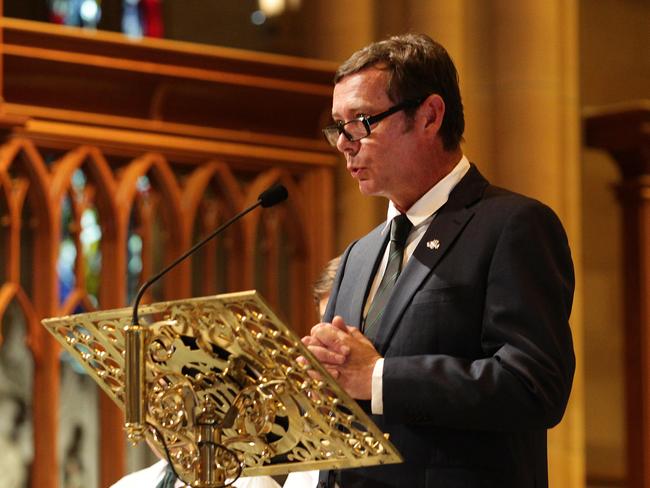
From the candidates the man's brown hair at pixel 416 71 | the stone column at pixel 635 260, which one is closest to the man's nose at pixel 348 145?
the man's brown hair at pixel 416 71

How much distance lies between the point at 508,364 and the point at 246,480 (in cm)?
198

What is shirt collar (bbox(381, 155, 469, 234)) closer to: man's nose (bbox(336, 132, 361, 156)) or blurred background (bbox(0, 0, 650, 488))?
man's nose (bbox(336, 132, 361, 156))

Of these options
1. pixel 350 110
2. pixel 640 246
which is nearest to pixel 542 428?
pixel 350 110

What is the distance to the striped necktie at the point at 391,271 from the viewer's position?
9.30 ft

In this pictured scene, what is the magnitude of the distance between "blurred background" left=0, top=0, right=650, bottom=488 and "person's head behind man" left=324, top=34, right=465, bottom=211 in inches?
105

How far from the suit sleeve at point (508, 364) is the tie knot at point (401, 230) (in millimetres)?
293

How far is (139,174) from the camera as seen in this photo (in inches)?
225

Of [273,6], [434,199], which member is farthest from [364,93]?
[273,6]

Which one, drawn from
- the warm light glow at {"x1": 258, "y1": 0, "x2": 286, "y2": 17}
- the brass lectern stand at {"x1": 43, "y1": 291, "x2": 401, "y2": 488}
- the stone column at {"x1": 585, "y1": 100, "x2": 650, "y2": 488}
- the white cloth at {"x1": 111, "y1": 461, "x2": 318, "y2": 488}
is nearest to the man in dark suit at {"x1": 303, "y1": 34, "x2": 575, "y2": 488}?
the brass lectern stand at {"x1": 43, "y1": 291, "x2": 401, "y2": 488}

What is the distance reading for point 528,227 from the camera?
8.94ft

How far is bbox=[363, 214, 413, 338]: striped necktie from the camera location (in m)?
2.84

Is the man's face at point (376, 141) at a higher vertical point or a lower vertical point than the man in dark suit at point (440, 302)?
higher

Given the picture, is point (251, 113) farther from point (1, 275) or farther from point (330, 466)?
point (330, 466)

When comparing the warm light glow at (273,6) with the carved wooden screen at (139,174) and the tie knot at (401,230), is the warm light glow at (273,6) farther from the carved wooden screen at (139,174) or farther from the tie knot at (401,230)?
the tie knot at (401,230)
